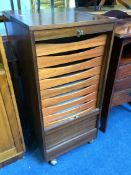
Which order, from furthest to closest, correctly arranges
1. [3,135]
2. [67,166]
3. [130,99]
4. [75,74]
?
1. [130,99]
2. [67,166]
3. [3,135]
4. [75,74]

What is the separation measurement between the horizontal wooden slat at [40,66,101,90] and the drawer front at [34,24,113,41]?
8.9 inches

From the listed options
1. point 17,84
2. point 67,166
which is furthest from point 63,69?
point 67,166

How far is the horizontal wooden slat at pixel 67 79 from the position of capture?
87cm

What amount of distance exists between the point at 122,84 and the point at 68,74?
1.75ft

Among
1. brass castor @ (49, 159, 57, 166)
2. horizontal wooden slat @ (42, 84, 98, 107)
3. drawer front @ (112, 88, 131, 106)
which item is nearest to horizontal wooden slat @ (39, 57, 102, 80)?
horizontal wooden slat @ (42, 84, 98, 107)

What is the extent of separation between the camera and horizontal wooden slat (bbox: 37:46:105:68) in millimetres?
806

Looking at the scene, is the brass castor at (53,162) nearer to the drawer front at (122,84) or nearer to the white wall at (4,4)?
the drawer front at (122,84)

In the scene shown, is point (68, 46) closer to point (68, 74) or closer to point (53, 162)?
point (68, 74)

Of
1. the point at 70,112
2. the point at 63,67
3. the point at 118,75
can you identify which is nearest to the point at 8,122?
the point at 70,112

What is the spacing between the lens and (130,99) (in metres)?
1.41

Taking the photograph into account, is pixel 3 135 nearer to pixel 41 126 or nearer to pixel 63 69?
pixel 41 126

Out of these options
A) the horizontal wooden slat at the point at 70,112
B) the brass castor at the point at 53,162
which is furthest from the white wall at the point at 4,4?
the brass castor at the point at 53,162

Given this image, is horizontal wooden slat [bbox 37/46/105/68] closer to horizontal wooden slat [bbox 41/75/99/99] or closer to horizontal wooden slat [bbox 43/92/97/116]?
horizontal wooden slat [bbox 41/75/99/99]

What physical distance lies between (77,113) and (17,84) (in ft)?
1.52
